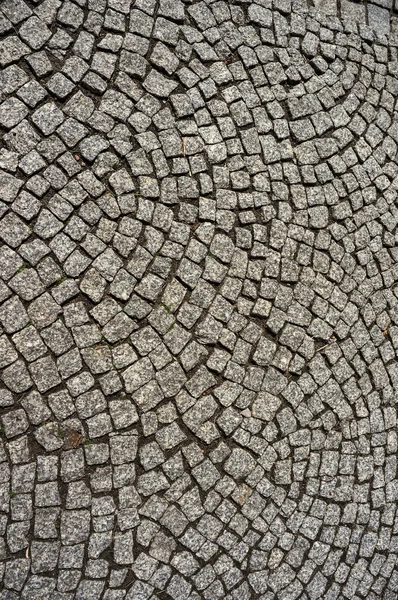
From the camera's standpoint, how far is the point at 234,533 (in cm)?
345

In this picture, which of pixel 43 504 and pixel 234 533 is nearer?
pixel 43 504

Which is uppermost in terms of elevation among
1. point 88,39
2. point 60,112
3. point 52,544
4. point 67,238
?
point 88,39

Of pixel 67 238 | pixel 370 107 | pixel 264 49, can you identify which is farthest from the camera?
pixel 370 107

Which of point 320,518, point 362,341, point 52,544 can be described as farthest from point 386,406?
point 52,544

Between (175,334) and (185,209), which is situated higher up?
(185,209)

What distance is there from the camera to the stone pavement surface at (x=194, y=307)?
3178 millimetres

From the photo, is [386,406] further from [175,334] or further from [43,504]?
[43,504]

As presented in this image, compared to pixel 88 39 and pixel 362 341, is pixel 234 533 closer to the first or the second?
pixel 362 341

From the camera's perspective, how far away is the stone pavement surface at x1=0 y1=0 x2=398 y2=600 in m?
3.18

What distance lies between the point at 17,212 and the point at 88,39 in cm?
115

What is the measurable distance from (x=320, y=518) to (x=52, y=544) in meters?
1.65

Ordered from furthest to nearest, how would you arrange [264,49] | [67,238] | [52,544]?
[264,49] < [67,238] < [52,544]

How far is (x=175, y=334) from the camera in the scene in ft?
11.4

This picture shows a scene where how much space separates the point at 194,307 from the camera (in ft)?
11.6
